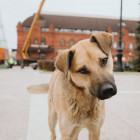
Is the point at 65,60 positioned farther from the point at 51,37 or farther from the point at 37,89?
the point at 51,37

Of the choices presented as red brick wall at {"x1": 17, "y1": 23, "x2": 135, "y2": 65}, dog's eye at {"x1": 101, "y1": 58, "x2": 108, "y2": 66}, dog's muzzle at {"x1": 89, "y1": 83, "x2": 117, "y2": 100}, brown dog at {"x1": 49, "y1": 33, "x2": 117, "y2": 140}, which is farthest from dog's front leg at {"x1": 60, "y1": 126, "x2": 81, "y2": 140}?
red brick wall at {"x1": 17, "y1": 23, "x2": 135, "y2": 65}

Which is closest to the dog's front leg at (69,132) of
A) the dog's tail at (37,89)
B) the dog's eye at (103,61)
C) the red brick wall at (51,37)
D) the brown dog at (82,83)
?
the brown dog at (82,83)

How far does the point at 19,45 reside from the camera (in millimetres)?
47969

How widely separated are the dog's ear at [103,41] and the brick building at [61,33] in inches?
1746

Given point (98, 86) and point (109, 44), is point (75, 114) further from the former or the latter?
point (109, 44)

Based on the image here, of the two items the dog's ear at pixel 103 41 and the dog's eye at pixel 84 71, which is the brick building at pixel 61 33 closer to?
the dog's ear at pixel 103 41

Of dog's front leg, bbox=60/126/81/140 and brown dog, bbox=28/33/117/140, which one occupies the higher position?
brown dog, bbox=28/33/117/140

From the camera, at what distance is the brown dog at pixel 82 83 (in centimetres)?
209

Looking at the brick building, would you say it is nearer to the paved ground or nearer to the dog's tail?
the paved ground

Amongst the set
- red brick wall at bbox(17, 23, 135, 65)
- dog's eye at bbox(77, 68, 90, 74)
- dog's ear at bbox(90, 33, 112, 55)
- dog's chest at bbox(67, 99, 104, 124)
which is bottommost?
red brick wall at bbox(17, 23, 135, 65)

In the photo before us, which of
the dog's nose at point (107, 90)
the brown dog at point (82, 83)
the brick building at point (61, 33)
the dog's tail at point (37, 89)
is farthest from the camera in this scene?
the brick building at point (61, 33)

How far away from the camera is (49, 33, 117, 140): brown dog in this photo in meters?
2.09

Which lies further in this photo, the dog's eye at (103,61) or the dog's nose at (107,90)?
the dog's eye at (103,61)

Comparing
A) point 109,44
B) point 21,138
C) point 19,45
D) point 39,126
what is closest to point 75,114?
point 109,44
